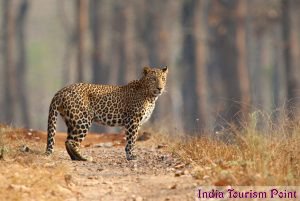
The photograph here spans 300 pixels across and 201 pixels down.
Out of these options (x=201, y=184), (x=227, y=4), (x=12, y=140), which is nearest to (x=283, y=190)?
(x=201, y=184)

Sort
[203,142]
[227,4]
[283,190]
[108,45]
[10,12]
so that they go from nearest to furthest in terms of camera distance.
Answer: [283,190] → [203,142] → [227,4] → [10,12] → [108,45]

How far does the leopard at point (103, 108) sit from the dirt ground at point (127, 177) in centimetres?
32

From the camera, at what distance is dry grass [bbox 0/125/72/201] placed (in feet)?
33.1

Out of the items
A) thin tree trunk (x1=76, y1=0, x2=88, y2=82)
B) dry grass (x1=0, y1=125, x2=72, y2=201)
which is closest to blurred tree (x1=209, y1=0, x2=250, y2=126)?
thin tree trunk (x1=76, y1=0, x2=88, y2=82)

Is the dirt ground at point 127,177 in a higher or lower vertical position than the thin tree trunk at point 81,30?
lower

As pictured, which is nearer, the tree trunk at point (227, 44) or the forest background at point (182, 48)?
the tree trunk at point (227, 44)

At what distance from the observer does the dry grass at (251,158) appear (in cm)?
1022

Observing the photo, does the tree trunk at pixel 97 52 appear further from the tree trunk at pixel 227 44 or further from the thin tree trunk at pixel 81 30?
the tree trunk at pixel 227 44

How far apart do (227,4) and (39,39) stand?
62456mm

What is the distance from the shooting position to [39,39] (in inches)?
3937

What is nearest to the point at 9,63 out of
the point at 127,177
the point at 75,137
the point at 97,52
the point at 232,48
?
the point at 97,52

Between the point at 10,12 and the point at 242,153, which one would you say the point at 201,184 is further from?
the point at 10,12

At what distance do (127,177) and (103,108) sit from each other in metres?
2.62

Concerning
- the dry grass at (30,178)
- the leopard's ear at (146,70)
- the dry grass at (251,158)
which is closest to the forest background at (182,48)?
the leopard's ear at (146,70)
